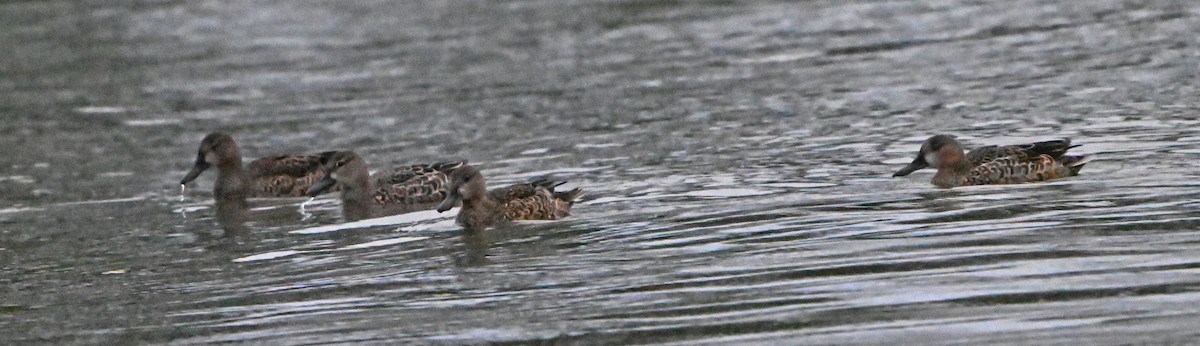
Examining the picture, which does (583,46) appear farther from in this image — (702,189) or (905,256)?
(905,256)

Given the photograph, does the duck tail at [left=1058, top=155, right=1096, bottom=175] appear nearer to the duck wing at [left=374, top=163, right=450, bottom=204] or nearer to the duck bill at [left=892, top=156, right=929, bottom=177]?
the duck bill at [left=892, top=156, right=929, bottom=177]

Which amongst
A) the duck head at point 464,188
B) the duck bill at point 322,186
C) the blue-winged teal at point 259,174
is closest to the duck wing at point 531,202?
the duck head at point 464,188

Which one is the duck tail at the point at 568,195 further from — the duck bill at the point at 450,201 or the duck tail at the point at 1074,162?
the duck tail at the point at 1074,162

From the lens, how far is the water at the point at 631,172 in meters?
8.45

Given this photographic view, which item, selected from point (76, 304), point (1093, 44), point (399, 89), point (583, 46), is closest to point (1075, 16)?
point (1093, 44)

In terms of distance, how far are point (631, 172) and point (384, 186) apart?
1576 mm

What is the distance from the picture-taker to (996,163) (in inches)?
462

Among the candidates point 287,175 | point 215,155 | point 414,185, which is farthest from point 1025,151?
point 215,155

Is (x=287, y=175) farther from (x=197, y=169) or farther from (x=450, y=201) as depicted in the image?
(x=450, y=201)

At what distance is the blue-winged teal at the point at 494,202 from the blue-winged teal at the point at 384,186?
119cm

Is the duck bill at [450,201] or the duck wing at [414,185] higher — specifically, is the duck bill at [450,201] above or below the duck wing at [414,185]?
above

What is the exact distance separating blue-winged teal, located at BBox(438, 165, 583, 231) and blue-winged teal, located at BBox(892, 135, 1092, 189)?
210 cm

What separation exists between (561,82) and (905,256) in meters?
9.59

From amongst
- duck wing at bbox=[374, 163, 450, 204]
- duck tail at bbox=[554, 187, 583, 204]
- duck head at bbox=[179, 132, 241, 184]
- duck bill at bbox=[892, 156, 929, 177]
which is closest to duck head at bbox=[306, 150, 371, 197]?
duck wing at bbox=[374, 163, 450, 204]
